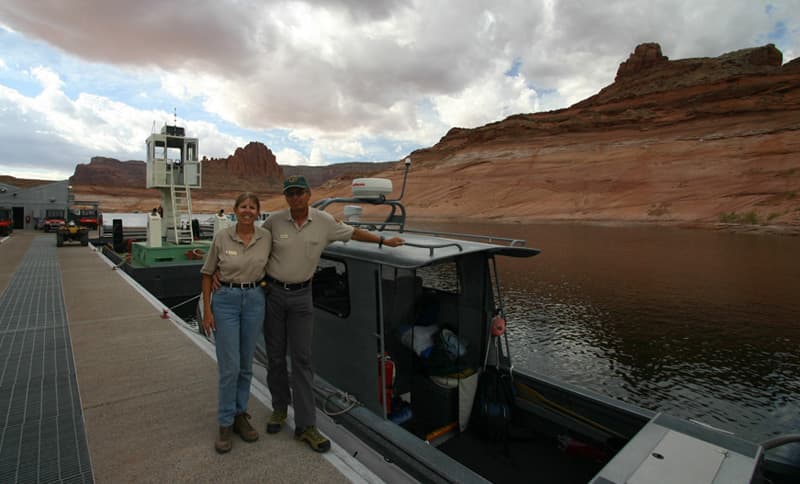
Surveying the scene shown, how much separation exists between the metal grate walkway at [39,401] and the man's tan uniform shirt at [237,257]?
1721 mm

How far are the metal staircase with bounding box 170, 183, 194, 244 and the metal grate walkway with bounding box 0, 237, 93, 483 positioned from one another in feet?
33.1

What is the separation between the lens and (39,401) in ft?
14.2

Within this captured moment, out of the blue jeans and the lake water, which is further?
the lake water

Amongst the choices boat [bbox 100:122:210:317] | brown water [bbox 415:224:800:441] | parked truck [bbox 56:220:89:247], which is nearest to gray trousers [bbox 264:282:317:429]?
brown water [bbox 415:224:800:441]

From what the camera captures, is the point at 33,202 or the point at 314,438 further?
the point at 33,202

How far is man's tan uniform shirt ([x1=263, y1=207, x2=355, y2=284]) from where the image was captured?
11.3 feet

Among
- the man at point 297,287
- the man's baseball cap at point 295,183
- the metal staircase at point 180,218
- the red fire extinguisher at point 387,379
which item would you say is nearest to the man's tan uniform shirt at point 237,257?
the man at point 297,287

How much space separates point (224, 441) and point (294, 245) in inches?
64.4

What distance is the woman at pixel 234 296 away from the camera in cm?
337

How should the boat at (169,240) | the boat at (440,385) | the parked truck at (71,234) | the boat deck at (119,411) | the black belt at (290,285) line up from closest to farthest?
1. the boat deck at (119,411)
2. the black belt at (290,285)
3. the boat at (440,385)
4. the boat at (169,240)
5. the parked truck at (71,234)

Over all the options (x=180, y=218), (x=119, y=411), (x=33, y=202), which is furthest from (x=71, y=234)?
(x=119, y=411)

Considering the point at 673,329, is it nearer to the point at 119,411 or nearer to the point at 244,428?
the point at 244,428

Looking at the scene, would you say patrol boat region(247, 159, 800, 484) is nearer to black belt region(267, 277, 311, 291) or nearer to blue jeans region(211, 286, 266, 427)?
black belt region(267, 277, 311, 291)

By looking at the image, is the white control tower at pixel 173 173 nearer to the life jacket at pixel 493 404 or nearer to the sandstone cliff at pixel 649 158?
the life jacket at pixel 493 404
